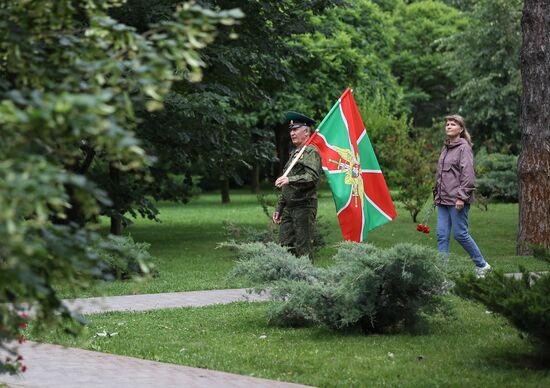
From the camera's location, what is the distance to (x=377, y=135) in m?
44.8

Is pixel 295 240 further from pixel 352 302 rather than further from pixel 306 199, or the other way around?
pixel 352 302

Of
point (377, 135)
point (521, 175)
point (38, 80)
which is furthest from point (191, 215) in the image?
point (38, 80)

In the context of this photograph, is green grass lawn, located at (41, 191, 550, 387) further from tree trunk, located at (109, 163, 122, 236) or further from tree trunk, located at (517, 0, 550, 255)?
tree trunk, located at (517, 0, 550, 255)

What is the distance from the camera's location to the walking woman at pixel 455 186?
13359mm

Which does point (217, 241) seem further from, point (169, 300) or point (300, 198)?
point (169, 300)

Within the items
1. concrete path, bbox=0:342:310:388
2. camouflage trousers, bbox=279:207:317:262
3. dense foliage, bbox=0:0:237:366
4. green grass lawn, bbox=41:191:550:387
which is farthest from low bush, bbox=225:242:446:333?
dense foliage, bbox=0:0:237:366

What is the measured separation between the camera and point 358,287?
905 centimetres

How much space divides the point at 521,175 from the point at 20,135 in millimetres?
13515

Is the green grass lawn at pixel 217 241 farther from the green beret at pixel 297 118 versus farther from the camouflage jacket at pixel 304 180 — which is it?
the green beret at pixel 297 118

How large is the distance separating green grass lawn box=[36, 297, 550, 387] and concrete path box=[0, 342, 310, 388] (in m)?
0.20

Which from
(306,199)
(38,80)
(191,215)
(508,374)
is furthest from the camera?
(191,215)

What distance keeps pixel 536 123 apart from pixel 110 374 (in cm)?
1045

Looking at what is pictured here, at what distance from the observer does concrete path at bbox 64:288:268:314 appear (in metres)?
11.4

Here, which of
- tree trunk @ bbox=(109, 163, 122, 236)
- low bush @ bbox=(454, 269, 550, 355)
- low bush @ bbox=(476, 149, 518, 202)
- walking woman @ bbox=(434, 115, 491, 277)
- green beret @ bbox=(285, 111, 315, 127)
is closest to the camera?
low bush @ bbox=(454, 269, 550, 355)
